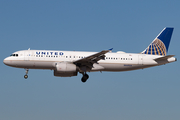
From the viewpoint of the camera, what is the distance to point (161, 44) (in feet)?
168

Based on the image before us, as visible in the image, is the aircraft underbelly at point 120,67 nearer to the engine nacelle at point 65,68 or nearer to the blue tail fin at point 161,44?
the blue tail fin at point 161,44

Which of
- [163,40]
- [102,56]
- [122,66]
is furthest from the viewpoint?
[163,40]

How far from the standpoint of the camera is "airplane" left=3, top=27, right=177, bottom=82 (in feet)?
146

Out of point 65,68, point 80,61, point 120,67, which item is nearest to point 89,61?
point 80,61

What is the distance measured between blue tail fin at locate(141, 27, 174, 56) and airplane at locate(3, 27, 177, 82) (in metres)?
1.14

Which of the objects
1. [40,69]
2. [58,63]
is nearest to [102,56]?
[58,63]

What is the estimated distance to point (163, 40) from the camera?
169ft

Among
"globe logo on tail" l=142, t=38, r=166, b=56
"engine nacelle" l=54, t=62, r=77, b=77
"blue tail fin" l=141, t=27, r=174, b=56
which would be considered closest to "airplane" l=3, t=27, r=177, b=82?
"engine nacelle" l=54, t=62, r=77, b=77

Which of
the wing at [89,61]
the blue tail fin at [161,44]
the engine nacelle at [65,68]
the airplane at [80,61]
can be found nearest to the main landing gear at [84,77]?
the airplane at [80,61]

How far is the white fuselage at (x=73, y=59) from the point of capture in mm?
45094

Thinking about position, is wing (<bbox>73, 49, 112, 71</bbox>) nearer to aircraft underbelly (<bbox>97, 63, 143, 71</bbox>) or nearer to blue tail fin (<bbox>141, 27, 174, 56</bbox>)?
aircraft underbelly (<bbox>97, 63, 143, 71</bbox>)

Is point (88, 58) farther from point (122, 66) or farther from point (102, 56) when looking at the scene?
point (122, 66)

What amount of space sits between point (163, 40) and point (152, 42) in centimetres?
170

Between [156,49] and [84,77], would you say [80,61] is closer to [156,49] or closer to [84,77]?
[84,77]
